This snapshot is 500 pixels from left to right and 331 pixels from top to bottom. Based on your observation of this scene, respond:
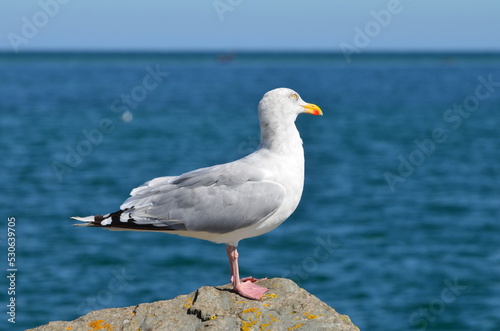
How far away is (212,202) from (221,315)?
4.35 ft

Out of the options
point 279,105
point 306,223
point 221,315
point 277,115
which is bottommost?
point 221,315

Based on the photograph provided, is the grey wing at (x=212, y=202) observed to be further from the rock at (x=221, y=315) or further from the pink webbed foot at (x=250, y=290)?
the rock at (x=221, y=315)

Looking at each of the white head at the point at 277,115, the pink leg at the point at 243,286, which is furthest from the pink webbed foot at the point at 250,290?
the white head at the point at 277,115

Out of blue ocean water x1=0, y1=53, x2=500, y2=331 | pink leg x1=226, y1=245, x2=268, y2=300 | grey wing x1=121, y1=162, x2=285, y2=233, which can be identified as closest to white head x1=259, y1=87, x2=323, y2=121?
grey wing x1=121, y1=162, x2=285, y2=233

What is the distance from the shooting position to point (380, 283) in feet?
79.7

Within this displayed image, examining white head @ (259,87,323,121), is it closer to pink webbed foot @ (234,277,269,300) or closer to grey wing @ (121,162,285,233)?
grey wing @ (121,162,285,233)

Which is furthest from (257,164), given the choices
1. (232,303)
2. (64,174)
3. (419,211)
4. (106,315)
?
(64,174)

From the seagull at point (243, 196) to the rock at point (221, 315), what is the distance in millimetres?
320

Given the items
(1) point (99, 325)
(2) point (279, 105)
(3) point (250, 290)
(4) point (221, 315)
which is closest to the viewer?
(4) point (221, 315)

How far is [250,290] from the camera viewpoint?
7801mm

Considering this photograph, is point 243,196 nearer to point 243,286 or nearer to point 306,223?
point 243,286

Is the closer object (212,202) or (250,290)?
(250,290)

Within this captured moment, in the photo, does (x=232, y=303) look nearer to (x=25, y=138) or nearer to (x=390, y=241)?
(x=390, y=241)

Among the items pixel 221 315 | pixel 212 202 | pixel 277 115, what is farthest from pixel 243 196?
pixel 221 315
